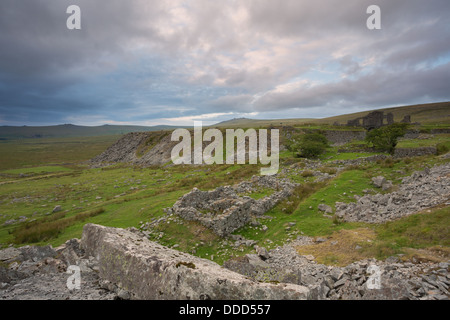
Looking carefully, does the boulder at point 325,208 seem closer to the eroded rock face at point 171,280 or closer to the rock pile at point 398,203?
the rock pile at point 398,203

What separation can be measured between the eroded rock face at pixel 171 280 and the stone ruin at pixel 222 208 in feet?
21.6

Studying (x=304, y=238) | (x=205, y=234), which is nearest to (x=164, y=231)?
(x=205, y=234)

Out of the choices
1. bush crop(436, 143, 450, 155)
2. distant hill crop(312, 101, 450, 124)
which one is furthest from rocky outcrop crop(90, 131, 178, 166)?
distant hill crop(312, 101, 450, 124)

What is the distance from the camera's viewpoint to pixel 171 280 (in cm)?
511

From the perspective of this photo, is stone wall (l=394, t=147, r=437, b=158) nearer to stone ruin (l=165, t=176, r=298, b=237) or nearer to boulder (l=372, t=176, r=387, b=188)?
boulder (l=372, t=176, r=387, b=188)

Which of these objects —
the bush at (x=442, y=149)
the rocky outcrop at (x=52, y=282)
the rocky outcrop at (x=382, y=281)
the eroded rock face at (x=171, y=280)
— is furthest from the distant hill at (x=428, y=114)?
the rocky outcrop at (x=52, y=282)

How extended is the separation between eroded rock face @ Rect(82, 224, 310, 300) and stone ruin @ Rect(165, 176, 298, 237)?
6.59 meters

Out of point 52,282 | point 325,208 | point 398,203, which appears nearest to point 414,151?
point 398,203

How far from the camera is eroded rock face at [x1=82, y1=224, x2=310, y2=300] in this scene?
4.71 meters

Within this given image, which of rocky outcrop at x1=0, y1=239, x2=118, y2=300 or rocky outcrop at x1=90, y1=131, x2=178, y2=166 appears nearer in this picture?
rocky outcrop at x1=0, y1=239, x2=118, y2=300

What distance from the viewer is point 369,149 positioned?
3431 centimetres

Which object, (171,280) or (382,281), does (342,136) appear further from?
(171,280)

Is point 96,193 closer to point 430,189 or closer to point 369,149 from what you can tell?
point 430,189

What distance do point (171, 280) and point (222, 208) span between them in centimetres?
973
